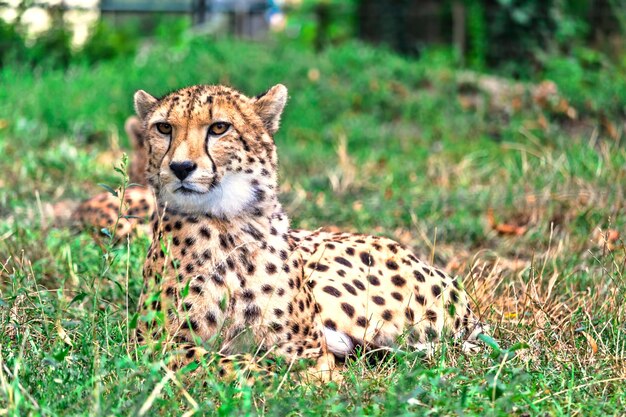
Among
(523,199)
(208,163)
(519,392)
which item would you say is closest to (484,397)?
(519,392)

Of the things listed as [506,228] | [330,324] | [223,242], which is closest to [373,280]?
[330,324]

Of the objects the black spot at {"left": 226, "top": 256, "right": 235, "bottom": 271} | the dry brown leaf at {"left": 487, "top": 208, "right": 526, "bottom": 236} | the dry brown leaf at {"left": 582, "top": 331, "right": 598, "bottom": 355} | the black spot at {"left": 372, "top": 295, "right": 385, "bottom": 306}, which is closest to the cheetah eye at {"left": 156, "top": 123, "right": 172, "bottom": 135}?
the black spot at {"left": 226, "top": 256, "right": 235, "bottom": 271}

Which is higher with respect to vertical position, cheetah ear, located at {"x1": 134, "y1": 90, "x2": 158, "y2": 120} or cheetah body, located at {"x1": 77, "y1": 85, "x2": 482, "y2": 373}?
cheetah ear, located at {"x1": 134, "y1": 90, "x2": 158, "y2": 120}

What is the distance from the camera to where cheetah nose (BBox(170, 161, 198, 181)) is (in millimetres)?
3100

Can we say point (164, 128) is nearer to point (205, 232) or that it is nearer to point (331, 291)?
point (205, 232)

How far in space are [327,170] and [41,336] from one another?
12.8 feet

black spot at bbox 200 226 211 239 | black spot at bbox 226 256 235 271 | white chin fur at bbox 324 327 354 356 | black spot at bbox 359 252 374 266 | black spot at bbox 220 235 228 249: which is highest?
black spot at bbox 200 226 211 239

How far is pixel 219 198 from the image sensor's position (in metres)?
3.23

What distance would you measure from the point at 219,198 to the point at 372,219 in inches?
101

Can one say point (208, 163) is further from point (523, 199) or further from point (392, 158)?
point (392, 158)

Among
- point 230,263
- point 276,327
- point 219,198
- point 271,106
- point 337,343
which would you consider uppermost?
point 271,106

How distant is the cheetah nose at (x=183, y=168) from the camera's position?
3100 mm

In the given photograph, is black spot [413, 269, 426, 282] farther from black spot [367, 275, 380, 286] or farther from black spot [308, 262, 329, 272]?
black spot [308, 262, 329, 272]

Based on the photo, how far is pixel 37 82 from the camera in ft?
29.9
